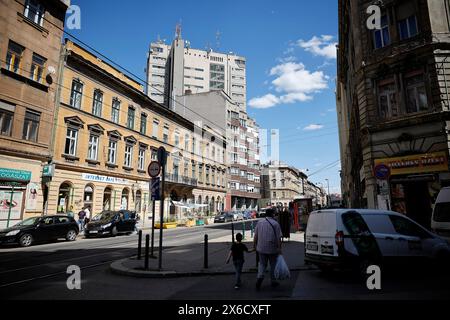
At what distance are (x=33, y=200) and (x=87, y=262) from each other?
1366 cm

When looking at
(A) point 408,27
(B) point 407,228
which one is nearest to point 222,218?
(A) point 408,27

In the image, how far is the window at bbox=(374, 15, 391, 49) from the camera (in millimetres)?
16895

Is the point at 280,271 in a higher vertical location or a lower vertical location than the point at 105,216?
lower

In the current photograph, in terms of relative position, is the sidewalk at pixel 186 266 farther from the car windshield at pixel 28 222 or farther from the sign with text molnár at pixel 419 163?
the car windshield at pixel 28 222

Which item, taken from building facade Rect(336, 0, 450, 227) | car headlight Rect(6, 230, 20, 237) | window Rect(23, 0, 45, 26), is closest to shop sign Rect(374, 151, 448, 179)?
building facade Rect(336, 0, 450, 227)

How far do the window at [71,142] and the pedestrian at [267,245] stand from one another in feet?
72.4

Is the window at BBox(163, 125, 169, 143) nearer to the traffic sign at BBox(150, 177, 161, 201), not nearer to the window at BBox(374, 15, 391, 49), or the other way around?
the window at BBox(374, 15, 391, 49)

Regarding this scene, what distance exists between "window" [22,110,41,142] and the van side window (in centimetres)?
2252

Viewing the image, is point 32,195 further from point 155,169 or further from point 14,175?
point 155,169

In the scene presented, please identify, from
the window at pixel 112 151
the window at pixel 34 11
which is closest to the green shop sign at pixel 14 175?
the window at pixel 112 151

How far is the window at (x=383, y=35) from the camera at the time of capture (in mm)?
16895

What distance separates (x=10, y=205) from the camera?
62.1ft

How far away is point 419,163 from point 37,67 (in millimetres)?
25385

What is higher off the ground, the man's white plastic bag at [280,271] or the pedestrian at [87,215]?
the pedestrian at [87,215]
